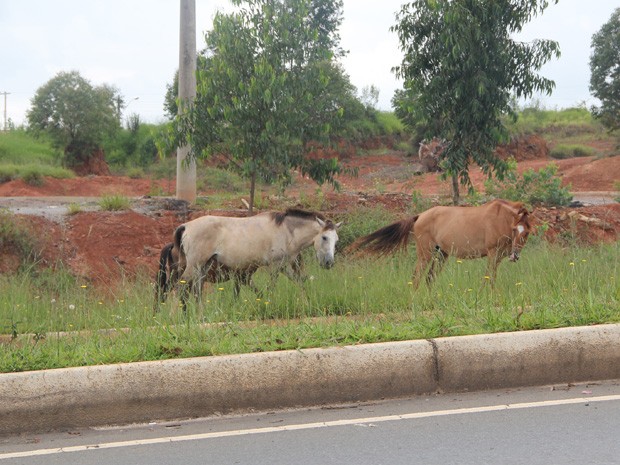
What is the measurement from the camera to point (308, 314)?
26.7 ft

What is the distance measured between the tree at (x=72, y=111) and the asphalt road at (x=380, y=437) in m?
28.5

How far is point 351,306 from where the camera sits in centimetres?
826

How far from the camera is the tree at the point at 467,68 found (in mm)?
17016

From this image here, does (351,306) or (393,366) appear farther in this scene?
(351,306)

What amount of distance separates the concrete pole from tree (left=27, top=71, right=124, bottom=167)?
1368 centimetres

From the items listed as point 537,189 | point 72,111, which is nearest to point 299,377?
point 537,189

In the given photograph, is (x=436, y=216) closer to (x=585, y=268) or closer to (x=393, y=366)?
(x=585, y=268)

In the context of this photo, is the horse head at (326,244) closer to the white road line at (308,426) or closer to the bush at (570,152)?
the white road line at (308,426)

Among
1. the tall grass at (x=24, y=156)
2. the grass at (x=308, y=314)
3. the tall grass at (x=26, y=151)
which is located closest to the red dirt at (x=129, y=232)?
the grass at (x=308, y=314)

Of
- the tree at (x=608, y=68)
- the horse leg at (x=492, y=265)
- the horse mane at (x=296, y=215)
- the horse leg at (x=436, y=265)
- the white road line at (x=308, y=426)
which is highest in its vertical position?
the tree at (x=608, y=68)

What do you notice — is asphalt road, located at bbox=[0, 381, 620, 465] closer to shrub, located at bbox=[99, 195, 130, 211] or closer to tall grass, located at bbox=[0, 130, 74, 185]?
shrub, located at bbox=[99, 195, 130, 211]

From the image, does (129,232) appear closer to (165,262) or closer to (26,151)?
(165,262)

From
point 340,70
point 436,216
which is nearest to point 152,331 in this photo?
point 436,216

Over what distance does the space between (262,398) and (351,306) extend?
2271 millimetres
